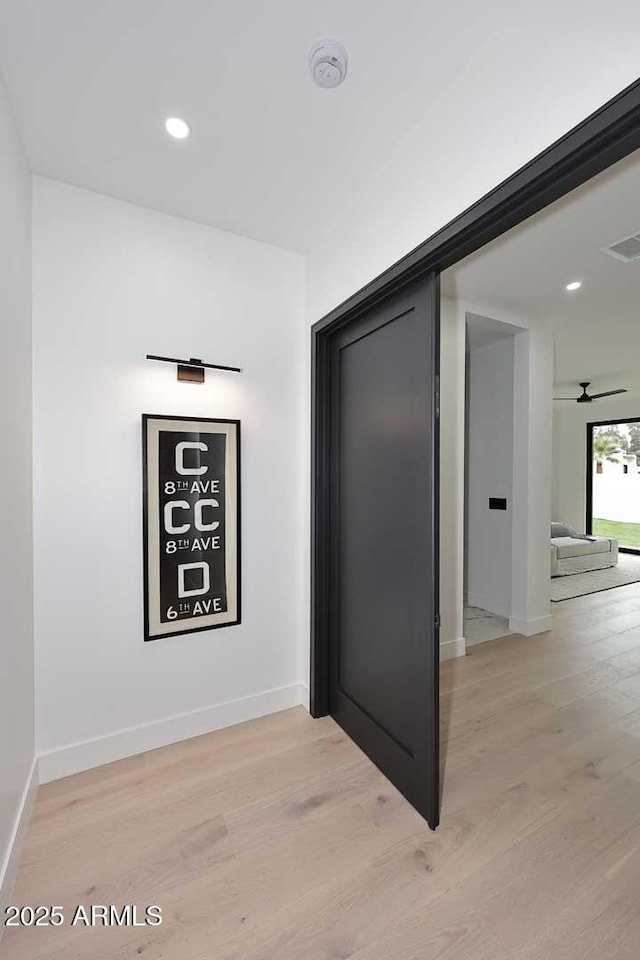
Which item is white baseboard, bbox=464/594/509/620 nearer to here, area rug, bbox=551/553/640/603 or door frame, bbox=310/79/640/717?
area rug, bbox=551/553/640/603

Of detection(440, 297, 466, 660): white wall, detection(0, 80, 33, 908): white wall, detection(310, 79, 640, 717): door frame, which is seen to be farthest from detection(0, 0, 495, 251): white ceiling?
detection(440, 297, 466, 660): white wall

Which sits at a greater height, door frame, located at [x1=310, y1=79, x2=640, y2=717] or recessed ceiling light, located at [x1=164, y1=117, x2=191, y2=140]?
recessed ceiling light, located at [x1=164, y1=117, x2=191, y2=140]

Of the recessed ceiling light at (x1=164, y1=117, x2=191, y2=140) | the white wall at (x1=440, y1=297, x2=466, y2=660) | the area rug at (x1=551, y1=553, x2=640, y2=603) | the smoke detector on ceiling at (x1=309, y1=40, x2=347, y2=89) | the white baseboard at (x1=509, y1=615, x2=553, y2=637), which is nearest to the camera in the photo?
the smoke detector on ceiling at (x1=309, y1=40, x2=347, y2=89)

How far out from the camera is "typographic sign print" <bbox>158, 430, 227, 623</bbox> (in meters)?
2.19

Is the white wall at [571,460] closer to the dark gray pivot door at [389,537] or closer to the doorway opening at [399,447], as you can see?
the doorway opening at [399,447]

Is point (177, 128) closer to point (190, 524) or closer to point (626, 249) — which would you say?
point (190, 524)

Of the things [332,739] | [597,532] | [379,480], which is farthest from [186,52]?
[597,532]

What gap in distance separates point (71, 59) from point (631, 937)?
10.9 ft

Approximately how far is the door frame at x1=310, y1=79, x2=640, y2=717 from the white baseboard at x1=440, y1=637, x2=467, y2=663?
1190 mm

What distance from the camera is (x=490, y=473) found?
4266 mm

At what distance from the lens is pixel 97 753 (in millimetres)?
2053

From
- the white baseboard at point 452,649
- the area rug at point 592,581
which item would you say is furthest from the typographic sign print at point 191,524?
the area rug at point 592,581

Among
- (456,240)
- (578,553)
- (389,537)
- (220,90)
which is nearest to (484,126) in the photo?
(456,240)

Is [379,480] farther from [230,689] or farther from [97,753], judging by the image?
[97,753]
